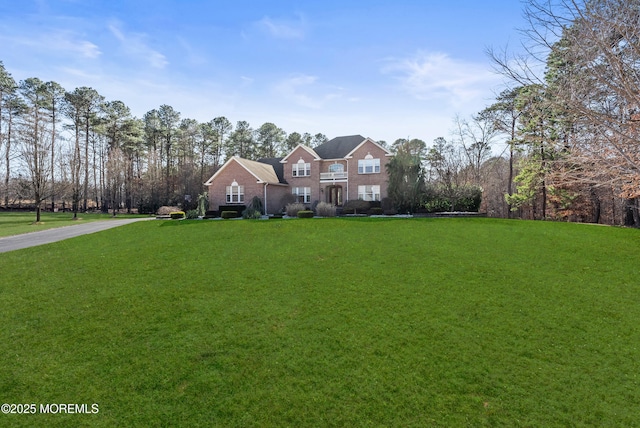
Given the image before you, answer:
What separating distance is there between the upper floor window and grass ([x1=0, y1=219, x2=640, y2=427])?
71.6 feet

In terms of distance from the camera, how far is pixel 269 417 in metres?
Answer: 3.76

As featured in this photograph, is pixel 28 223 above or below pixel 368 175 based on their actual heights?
below

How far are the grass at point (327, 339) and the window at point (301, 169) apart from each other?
2435 cm

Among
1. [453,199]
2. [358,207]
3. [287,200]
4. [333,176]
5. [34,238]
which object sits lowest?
[34,238]

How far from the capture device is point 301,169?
34.1 metres

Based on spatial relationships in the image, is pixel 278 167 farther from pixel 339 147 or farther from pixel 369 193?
pixel 369 193

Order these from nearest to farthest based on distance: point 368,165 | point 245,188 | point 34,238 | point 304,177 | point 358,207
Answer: point 34,238
point 358,207
point 368,165
point 245,188
point 304,177

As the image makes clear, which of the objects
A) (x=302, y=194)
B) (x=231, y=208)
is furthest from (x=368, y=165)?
(x=231, y=208)

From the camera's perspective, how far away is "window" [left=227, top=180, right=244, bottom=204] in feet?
107

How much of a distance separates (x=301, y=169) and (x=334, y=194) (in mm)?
4298

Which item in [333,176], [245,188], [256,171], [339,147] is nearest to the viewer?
[245,188]

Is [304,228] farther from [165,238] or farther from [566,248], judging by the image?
[566,248]

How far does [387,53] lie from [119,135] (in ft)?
165

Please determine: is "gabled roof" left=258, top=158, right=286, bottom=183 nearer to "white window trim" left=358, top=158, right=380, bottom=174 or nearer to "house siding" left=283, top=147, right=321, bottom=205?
"house siding" left=283, top=147, right=321, bottom=205
